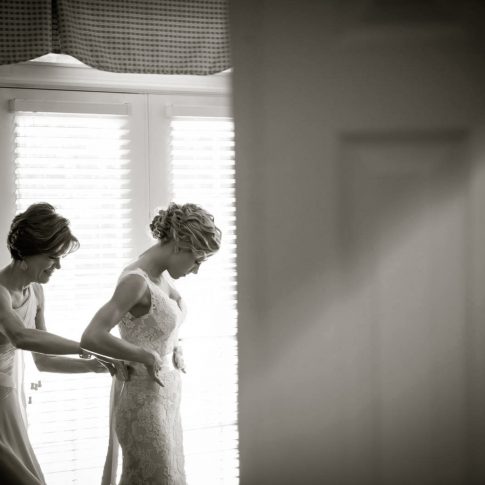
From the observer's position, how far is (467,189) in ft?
2.27

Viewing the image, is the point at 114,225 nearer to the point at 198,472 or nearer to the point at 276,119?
the point at 198,472

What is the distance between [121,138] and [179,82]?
0.36 m

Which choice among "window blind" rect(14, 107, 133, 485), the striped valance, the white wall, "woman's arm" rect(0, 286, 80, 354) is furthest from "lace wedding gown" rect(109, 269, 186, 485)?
the white wall

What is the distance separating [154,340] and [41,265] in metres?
0.44

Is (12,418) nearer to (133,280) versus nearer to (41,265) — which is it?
(41,265)

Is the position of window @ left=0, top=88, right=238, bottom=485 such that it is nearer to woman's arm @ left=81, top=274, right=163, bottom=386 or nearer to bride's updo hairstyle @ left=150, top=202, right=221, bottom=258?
bride's updo hairstyle @ left=150, top=202, right=221, bottom=258

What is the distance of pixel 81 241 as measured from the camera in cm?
241

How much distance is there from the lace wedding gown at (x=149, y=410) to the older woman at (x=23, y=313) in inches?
7.6

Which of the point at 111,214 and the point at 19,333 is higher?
the point at 111,214

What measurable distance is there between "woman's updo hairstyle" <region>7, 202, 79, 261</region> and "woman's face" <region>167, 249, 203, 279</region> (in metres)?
0.35

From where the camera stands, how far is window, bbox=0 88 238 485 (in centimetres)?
237

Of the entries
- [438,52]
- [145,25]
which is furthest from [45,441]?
[438,52]

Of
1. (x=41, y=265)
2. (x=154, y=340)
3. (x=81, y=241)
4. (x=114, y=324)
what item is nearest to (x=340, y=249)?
(x=114, y=324)

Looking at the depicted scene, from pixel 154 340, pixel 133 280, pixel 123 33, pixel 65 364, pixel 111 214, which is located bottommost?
pixel 65 364
